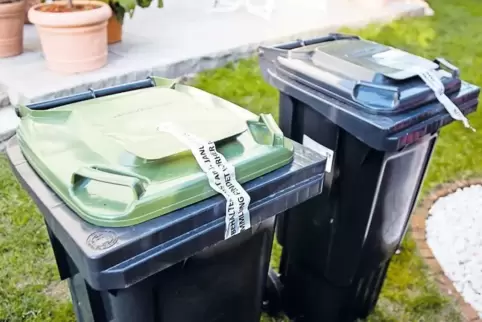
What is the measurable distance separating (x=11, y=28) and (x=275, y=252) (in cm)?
254

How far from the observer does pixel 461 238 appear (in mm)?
2580

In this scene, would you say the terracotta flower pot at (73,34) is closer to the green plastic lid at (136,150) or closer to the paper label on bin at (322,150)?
the green plastic lid at (136,150)

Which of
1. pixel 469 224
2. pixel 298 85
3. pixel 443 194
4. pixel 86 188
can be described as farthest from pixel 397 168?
pixel 443 194

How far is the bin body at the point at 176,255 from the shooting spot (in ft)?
3.46

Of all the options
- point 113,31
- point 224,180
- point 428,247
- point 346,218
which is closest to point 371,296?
point 346,218

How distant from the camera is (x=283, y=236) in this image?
1.99 m

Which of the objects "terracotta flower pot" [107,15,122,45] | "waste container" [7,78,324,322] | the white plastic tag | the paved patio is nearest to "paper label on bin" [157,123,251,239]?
"waste container" [7,78,324,322]

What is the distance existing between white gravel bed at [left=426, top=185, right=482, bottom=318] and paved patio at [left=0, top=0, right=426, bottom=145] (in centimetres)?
215

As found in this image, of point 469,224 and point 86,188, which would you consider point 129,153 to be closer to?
point 86,188

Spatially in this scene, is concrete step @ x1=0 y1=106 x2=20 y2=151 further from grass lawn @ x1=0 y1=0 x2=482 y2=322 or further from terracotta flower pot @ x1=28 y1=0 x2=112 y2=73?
terracotta flower pot @ x1=28 y1=0 x2=112 y2=73

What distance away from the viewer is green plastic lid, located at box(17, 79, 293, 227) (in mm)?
1090

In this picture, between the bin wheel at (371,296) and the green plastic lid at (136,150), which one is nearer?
the green plastic lid at (136,150)

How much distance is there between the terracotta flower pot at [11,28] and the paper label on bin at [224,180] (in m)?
2.84

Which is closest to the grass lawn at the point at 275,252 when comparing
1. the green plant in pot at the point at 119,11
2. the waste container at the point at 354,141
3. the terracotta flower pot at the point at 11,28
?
the waste container at the point at 354,141
